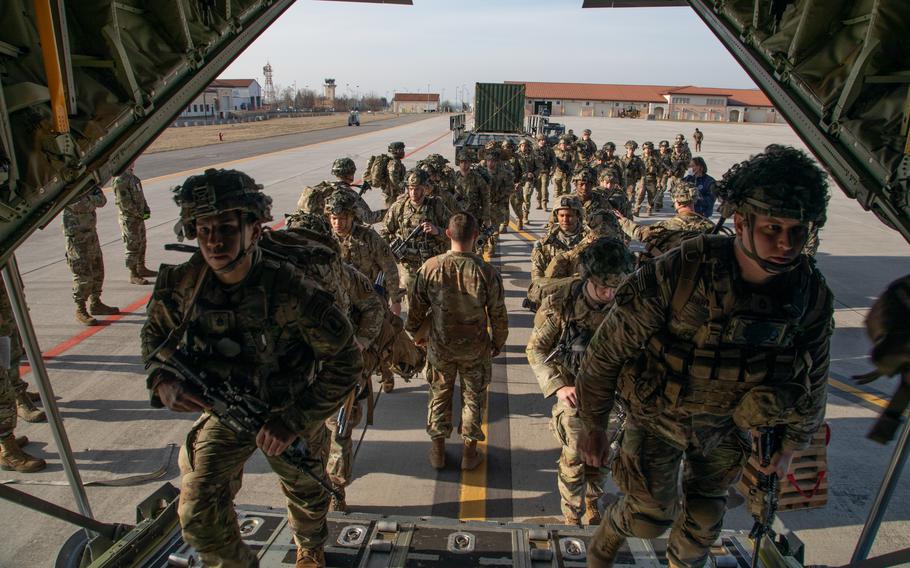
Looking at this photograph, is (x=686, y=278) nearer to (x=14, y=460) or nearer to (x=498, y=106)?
(x=14, y=460)

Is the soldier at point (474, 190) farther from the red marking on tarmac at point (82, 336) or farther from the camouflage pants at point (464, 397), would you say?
the camouflage pants at point (464, 397)

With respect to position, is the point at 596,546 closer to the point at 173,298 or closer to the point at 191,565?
the point at 191,565

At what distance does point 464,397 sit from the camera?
4.48 metres

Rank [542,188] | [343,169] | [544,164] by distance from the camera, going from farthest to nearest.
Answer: [542,188], [544,164], [343,169]

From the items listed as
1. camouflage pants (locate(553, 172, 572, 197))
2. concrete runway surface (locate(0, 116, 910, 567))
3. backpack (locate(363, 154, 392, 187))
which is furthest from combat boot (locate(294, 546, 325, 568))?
camouflage pants (locate(553, 172, 572, 197))

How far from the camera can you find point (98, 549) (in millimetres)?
3051

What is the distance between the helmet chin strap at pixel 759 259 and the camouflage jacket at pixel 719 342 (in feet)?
0.38

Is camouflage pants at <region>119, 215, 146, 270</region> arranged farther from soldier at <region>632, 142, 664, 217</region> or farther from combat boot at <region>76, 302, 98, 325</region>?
soldier at <region>632, 142, 664, 217</region>

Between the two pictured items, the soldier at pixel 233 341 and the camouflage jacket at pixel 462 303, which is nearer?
the soldier at pixel 233 341

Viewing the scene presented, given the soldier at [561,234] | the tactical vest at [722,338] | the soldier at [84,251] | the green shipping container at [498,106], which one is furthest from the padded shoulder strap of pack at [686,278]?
the green shipping container at [498,106]

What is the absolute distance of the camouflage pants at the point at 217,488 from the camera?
2.63 meters

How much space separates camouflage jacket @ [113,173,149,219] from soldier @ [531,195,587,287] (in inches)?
236

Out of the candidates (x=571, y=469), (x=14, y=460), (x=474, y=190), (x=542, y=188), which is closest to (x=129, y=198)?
(x=14, y=460)

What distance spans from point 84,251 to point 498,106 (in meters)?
18.4
